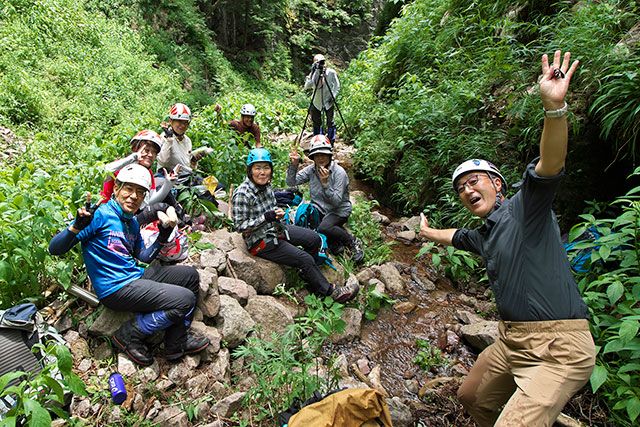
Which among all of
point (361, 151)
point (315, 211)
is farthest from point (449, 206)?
point (361, 151)

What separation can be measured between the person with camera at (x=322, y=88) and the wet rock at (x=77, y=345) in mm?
7522

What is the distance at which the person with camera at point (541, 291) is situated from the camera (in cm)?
209

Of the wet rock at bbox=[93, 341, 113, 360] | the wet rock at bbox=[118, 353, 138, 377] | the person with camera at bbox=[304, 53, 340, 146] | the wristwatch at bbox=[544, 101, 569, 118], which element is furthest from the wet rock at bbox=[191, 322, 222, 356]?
the person with camera at bbox=[304, 53, 340, 146]

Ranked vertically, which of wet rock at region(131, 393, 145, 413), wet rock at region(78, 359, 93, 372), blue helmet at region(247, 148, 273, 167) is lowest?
wet rock at region(131, 393, 145, 413)

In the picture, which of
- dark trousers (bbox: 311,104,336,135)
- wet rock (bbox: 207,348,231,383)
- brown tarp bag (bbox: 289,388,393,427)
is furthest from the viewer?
dark trousers (bbox: 311,104,336,135)

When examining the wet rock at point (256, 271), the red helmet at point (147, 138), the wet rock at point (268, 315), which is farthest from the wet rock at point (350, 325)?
the red helmet at point (147, 138)

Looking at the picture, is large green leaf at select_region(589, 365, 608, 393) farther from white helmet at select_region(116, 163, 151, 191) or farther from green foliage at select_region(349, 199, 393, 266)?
white helmet at select_region(116, 163, 151, 191)

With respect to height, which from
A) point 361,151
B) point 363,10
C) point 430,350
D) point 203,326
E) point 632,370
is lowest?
point 430,350

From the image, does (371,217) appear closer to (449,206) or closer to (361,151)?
(449,206)

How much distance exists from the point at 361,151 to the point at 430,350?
19.2 ft

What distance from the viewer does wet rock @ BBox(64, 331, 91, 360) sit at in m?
3.31

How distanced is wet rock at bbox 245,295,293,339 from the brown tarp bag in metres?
1.58

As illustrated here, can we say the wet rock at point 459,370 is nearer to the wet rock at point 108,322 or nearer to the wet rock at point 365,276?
the wet rock at point 365,276

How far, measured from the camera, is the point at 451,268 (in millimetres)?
5848
